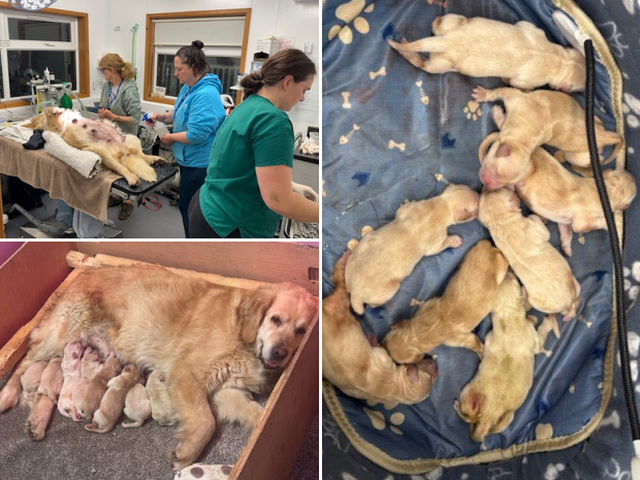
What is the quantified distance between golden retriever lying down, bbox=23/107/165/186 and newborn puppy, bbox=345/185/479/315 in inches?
38.3

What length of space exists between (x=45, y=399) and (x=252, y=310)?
373 mm

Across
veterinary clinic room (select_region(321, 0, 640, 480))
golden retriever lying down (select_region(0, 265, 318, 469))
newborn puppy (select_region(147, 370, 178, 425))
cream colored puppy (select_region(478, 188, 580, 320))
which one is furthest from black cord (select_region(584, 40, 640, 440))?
newborn puppy (select_region(147, 370, 178, 425))

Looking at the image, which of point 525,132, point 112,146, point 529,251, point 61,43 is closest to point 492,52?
point 525,132

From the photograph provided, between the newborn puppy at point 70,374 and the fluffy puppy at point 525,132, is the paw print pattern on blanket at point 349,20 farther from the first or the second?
the newborn puppy at point 70,374

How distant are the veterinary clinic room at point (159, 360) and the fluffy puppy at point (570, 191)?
63cm

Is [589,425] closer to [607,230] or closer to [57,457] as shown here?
[607,230]

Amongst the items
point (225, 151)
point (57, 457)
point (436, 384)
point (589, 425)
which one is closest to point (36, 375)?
point (57, 457)

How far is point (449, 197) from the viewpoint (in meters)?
1.08

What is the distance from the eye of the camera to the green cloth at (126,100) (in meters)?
0.97

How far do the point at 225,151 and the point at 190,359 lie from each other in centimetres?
54

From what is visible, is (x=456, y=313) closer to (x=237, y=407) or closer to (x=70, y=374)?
(x=237, y=407)

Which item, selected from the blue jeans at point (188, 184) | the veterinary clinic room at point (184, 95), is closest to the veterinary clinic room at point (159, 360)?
the veterinary clinic room at point (184, 95)

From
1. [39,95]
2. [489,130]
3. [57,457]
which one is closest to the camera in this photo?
[57,457]

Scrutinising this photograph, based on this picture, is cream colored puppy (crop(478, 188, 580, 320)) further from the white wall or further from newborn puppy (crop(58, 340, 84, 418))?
newborn puppy (crop(58, 340, 84, 418))
